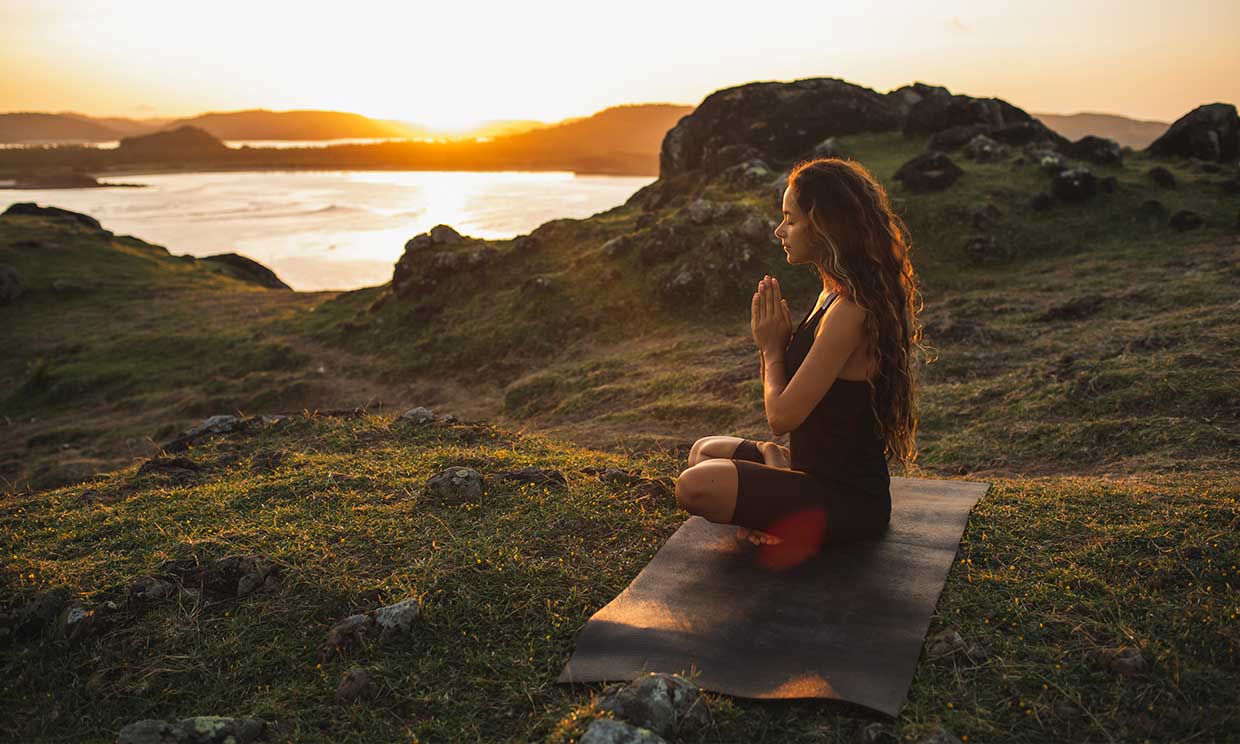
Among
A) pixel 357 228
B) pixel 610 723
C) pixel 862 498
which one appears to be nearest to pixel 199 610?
pixel 610 723

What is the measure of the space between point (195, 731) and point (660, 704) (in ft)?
7.57

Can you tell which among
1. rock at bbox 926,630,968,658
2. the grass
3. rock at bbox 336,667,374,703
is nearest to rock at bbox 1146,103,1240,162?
the grass

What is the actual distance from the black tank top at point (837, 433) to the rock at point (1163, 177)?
21.6 m

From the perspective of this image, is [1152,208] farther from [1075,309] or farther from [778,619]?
[778,619]

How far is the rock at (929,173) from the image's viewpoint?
2173 cm

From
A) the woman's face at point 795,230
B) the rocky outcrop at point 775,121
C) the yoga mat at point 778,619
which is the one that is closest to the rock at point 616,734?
the yoga mat at point 778,619

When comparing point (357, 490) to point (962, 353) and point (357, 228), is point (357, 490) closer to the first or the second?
point (962, 353)

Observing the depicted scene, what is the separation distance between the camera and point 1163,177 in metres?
20.8

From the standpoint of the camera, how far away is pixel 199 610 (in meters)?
4.89

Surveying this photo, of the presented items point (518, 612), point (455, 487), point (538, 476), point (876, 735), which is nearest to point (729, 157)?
point (538, 476)

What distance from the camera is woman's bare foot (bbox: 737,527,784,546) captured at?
5.10m

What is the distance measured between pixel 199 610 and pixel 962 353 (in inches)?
469

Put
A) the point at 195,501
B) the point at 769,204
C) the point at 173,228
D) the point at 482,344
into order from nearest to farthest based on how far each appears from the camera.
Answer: the point at 195,501 < the point at 482,344 < the point at 769,204 < the point at 173,228

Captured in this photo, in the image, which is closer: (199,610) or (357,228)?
(199,610)
